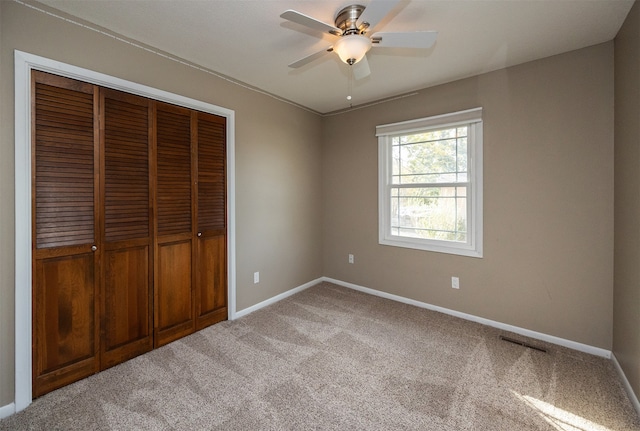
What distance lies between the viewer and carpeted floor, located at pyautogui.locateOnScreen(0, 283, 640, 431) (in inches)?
63.5

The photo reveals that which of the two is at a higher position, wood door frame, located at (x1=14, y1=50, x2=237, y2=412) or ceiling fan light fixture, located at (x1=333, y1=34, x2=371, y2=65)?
ceiling fan light fixture, located at (x1=333, y1=34, x2=371, y2=65)

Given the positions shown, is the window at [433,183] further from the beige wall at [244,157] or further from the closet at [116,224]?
the closet at [116,224]

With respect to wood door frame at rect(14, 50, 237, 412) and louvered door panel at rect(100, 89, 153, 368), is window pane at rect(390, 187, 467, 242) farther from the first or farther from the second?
wood door frame at rect(14, 50, 237, 412)

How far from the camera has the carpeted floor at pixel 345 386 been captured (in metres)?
1.61

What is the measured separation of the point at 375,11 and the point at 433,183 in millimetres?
2072

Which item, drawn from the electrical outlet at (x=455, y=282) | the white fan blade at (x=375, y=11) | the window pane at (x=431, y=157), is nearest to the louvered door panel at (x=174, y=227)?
the white fan blade at (x=375, y=11)

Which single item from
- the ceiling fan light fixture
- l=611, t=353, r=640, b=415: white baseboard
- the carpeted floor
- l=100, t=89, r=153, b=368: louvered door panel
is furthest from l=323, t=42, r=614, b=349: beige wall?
l=100, t=89, r=153, b=368: louvered door panel

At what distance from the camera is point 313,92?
3.24 meters

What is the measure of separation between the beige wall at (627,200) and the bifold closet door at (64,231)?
11.7ft

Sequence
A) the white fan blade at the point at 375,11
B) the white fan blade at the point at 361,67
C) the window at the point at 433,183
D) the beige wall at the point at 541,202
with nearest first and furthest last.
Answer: the white fan blade at the point at 375,11 < the white fan blade at the point at 361,67 < the beige wall at the point at 541,202 < the window at the point at 433,183

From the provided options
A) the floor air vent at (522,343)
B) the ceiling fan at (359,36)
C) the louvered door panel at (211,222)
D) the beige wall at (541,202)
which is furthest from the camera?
the louvered door panel at (211,222)

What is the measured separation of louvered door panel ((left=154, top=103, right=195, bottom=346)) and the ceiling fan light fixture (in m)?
1.57

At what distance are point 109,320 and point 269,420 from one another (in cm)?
143

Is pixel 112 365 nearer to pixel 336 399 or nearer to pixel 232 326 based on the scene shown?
pixel 232 326
